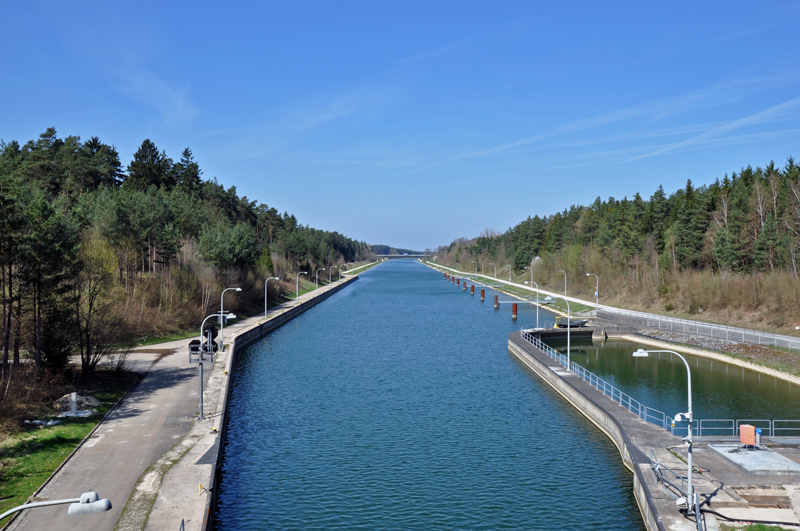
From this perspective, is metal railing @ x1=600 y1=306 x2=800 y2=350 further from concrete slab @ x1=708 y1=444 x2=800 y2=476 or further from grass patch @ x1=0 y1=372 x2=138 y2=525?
grass patch @ x1=0 y1=372 x2=138 y2=525

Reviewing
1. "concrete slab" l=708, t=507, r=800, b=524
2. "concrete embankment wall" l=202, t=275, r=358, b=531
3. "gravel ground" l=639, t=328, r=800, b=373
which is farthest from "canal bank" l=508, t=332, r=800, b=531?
"gravel ground" l=639, t=328, r=800, b=373

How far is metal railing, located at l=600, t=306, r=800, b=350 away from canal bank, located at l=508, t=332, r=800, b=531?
2435cm

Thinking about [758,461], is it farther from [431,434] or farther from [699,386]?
[699,386]

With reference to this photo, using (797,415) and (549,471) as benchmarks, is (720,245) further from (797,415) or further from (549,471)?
(549,471)

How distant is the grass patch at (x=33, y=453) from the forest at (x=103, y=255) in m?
3.05

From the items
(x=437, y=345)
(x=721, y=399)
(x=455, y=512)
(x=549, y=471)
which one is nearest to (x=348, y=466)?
(x=455, y=512)

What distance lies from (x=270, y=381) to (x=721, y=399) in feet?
96.5

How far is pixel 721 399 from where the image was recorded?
36812mm

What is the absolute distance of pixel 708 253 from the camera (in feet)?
244

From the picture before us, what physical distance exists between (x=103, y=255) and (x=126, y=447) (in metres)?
25.4

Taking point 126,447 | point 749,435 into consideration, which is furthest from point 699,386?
point 126,447

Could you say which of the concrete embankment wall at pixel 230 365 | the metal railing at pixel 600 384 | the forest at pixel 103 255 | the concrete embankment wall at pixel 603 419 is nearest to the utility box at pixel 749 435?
the concrete embankment wall at pixel 603 419

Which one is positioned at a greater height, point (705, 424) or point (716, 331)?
point (716, 331)

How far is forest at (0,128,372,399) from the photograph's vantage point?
28406mm
